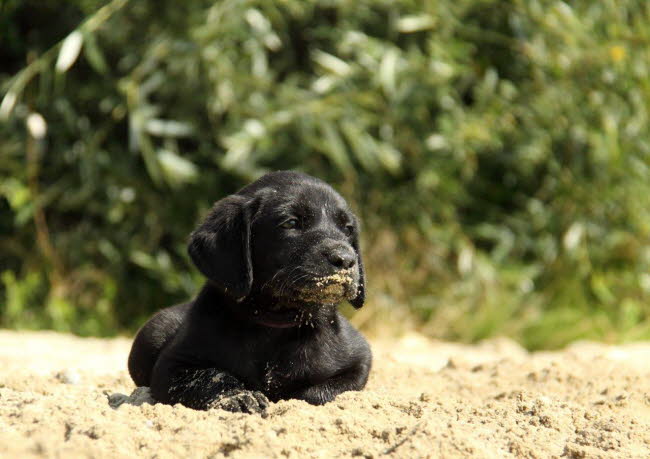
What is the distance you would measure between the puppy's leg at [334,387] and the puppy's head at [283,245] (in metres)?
0.32

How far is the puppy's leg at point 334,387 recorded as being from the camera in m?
3.67

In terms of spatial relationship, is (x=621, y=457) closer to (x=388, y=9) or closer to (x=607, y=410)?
(x=607, y=410)

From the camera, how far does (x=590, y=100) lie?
325 inches

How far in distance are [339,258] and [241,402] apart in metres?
0.69

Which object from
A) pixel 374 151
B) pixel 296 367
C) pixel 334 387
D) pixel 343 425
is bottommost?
pixel 374 151

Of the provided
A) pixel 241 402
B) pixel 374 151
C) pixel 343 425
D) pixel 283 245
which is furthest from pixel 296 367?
pixel 374 151

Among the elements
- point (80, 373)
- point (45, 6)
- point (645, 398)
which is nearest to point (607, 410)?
point (645, 398)

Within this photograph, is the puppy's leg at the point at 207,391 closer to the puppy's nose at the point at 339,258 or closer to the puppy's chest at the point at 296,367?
the puppy's chest at the point at 296,367

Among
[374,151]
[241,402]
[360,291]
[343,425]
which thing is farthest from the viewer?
[374,151]

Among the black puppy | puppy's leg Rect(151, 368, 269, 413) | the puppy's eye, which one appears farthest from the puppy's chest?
the puppy's eye

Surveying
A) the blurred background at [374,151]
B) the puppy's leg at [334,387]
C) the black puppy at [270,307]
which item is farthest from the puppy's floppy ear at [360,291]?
the blurred background at [374,151]

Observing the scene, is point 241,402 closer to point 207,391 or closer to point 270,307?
point 207,391

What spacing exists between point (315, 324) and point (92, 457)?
4.34 ft

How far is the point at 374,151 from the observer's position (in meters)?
7.77
